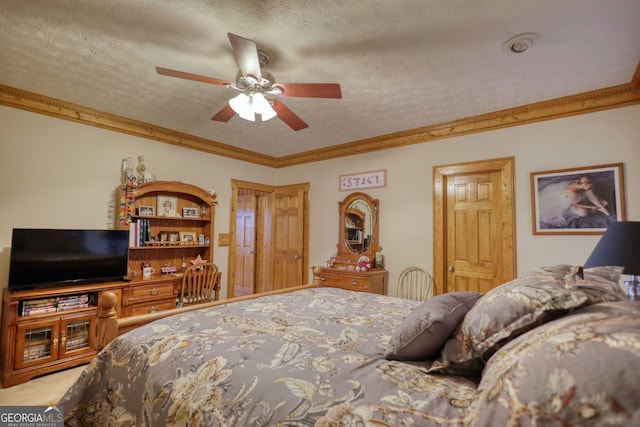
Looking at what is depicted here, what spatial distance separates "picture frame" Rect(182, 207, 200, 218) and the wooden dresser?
1817 mm

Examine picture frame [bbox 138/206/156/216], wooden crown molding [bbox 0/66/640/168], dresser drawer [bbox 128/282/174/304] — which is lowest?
dresser drawer [bbox 128/282/174/304]

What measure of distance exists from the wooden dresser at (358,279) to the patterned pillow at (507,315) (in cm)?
253

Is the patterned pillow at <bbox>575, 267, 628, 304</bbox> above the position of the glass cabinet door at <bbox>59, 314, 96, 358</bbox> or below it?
above

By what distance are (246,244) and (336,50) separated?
4.46 meters

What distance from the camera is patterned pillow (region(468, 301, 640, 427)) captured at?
1.76 ft

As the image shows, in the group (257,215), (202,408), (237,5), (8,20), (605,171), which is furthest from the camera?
(257,215)

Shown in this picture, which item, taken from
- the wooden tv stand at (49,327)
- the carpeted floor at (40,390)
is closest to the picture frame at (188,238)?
the wooden tv stand at (49,327)

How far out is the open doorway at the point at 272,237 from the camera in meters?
4.81

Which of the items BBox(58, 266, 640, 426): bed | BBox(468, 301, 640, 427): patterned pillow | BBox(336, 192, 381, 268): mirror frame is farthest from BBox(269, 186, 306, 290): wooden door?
BBox(468, 301, 640, 427): patterned pillow

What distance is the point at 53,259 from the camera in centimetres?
286

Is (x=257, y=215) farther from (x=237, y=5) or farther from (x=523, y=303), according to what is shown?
(x=523, y=303)

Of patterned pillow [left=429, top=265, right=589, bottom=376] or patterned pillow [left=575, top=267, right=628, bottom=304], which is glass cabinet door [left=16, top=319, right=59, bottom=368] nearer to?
patterned pillow [left=429, top=265, right=589, bottom=376]

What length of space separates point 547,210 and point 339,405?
300 centimetres

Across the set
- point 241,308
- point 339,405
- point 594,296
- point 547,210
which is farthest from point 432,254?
point 339,405
